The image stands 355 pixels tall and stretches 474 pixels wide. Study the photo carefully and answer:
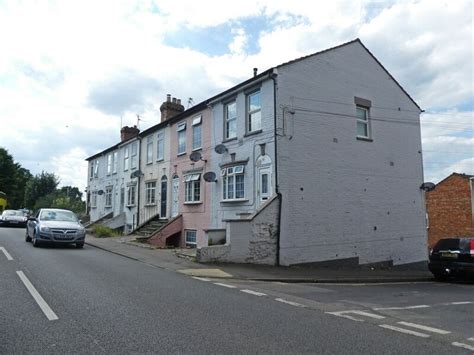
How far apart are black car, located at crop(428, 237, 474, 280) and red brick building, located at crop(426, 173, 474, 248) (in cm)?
1791

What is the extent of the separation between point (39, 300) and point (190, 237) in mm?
13951

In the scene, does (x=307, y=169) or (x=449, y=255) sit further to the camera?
(x=307, y=169)

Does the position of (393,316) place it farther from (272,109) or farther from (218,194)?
(218,194)

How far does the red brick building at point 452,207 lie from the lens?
30381 mm

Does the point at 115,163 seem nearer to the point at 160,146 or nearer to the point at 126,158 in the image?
the point at 126,158

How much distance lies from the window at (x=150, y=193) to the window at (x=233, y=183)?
26.7ft

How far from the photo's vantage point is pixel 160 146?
25734 millimetres

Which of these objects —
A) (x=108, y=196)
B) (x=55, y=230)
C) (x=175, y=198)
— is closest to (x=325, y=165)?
(x=175, y=198)

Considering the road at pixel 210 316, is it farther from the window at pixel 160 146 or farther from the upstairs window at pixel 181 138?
the window at pixel 160 146

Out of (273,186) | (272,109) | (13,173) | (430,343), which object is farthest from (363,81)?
(13,173)

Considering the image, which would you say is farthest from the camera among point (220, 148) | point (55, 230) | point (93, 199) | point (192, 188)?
point (93, 199)

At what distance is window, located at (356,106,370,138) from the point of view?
19.2m

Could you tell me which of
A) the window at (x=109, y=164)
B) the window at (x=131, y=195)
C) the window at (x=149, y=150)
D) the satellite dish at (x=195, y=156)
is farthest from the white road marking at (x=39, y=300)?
the window at (x=109, y=164)

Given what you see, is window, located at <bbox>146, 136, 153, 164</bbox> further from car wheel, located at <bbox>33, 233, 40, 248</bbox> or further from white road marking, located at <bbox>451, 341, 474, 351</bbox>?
white road marking, located at <bbox>451, 341, 474, 351</bbox>
